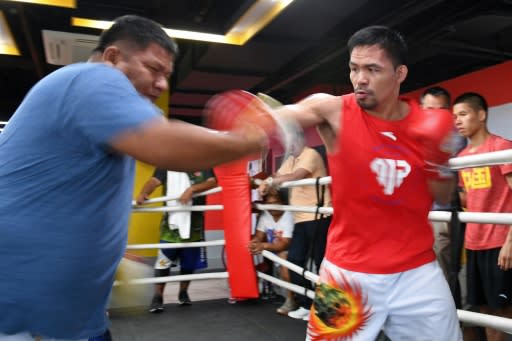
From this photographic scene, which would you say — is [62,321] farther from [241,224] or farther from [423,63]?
[423,63]

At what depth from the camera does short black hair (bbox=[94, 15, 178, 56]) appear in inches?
40.1

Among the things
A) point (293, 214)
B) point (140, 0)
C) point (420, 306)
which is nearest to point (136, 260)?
point (420, 306)

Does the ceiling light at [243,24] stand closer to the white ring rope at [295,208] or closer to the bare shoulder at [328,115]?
the white ring rope at [295,208]

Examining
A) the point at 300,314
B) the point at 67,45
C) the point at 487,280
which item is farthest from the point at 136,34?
the point at 67,45

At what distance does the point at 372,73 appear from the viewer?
155 cm

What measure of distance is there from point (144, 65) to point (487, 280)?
1959mm

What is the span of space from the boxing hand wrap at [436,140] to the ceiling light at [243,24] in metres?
2.81

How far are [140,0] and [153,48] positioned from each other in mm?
3705

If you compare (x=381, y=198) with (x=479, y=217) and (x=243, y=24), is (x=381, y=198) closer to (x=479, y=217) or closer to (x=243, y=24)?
(x=479, y=217)

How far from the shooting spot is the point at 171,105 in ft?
28.8

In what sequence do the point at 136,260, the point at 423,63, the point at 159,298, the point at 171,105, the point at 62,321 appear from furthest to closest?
1. the point at 171,105
2. the point at 423,63
3. the point at 159,298
4. the point at 136,260
5. the point at 62,321

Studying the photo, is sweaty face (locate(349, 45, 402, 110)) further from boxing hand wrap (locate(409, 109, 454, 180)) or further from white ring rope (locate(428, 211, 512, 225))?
white ring rope (locate(428, 211, 512, 225))

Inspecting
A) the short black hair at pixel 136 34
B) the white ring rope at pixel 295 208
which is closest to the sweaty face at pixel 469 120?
the white ring rope at pixel 295 208

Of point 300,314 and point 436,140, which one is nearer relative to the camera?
point 436,140
